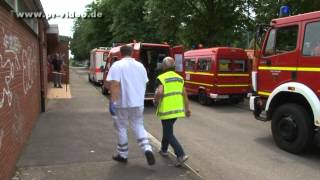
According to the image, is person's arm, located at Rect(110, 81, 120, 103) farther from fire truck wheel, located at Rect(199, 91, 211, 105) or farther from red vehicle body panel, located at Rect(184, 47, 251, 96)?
fire truck wheel, located at Rect(199, 91, 211, 105)

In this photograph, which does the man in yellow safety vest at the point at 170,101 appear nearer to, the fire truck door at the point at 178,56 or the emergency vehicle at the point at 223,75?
the emergency vehicle at the point at 223,75

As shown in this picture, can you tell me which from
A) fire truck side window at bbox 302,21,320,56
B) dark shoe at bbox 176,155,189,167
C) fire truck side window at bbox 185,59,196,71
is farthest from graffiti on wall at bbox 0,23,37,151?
fire truck side window at bbox 185,59,196,71

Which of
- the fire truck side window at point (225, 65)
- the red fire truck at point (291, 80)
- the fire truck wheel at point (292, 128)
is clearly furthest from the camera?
the fire truck side window at point (225, 65)

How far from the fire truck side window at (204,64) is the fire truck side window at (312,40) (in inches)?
348

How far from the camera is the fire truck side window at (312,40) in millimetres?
8164

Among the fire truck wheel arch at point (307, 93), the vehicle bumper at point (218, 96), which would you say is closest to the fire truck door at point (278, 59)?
the fire truck wheel arch at point (307, 93)

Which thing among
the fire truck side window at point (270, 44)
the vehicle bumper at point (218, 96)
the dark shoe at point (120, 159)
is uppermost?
the fire truck side window at point (270, 44)

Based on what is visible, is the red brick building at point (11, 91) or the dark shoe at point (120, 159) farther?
the dark shoe at point (120, 159)

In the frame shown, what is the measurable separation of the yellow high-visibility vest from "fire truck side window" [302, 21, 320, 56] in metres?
2.76

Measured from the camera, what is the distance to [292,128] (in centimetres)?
866

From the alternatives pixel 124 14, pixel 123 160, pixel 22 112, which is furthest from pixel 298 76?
pixel 124 14

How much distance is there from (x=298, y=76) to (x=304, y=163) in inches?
66.1

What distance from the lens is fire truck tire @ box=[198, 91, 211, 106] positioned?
17375mm

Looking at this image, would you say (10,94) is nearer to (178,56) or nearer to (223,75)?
(178,56)
